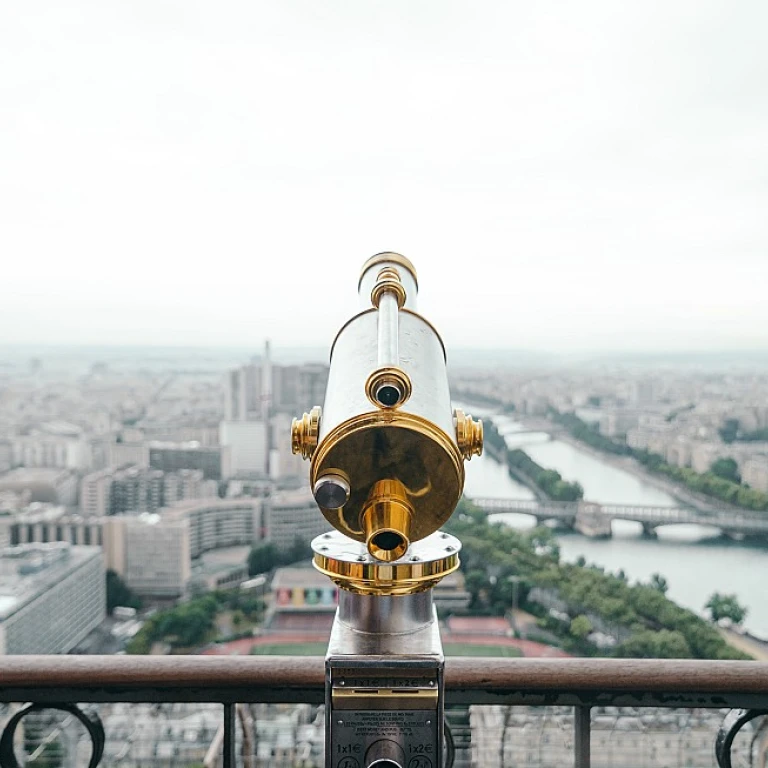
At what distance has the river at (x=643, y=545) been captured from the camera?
2.64m

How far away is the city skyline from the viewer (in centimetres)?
241

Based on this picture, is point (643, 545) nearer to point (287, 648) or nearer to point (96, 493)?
point (287, 648)

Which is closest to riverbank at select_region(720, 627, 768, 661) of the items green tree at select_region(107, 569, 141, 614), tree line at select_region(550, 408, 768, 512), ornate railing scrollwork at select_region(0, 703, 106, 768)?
tree line at select_region(550, 408, 768, 512)

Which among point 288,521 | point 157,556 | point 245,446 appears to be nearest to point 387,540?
point 288,521

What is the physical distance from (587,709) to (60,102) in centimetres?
354

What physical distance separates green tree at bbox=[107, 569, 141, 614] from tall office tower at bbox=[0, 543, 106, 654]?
39mm

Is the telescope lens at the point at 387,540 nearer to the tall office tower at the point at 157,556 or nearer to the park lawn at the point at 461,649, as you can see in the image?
the park lawn at the point at 461,649

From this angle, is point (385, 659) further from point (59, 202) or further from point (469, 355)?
point (59, 202)

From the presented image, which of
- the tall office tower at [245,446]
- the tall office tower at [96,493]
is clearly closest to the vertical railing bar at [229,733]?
the tall office tower at [245,446]

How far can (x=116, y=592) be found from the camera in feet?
13.7

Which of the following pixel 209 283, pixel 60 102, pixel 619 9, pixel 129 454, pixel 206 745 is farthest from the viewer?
pixel 129 454

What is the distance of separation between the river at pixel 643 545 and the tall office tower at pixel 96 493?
344cm

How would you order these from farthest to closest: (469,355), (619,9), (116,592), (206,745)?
(116,592), (469,355), (619,9), (206,745)

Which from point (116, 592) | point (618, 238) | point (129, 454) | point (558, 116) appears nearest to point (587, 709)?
point (558, 116)
